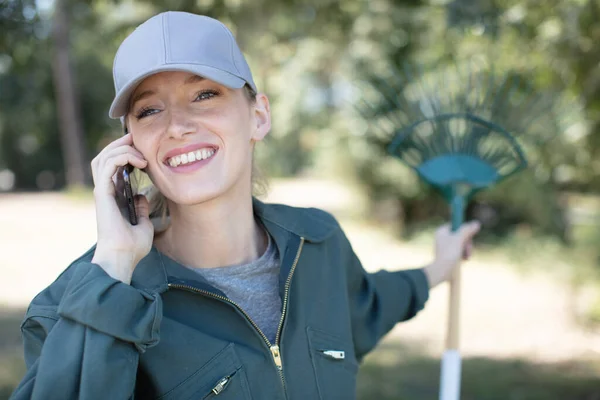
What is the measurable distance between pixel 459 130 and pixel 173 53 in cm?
156

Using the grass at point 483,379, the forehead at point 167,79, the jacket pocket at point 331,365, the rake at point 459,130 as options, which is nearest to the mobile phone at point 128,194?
the forehead at point 167,79

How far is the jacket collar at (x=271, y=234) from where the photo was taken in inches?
63.0

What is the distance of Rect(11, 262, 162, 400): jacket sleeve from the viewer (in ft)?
4.31

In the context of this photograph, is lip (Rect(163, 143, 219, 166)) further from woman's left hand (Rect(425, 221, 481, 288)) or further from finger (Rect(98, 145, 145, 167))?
woman's left hand (Rect(425, 221, 481, 288))

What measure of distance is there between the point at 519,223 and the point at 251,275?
1095cm

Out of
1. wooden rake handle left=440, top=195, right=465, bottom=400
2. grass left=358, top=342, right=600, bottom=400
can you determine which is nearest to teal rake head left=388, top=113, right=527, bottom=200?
wooden rake handle left=440, top=195, right=465, bottom=400

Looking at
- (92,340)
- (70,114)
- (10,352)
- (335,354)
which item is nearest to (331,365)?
(335,354)

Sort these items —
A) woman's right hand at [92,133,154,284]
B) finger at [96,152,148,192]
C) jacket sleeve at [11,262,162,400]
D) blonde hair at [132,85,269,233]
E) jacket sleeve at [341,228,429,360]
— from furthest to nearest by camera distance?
jacket sleeve at [341,228,429,360]
blonde hair at [132,85,269,233]
finger at [96,152,148,192]
woman's right hand at [92,133,154,284]
jacket sleeve at [11,262,162,400]

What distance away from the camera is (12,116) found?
21.3 metres

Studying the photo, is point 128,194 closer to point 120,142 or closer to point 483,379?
point 120,142

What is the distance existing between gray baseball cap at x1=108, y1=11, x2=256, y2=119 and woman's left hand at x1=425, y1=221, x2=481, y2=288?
3.87 feet

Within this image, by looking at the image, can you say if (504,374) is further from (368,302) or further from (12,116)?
(12,116)

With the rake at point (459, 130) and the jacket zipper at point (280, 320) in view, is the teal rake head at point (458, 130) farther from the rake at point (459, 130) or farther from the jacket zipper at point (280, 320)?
the jacket zipper at point (280, 320)

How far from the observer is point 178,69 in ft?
5.06
